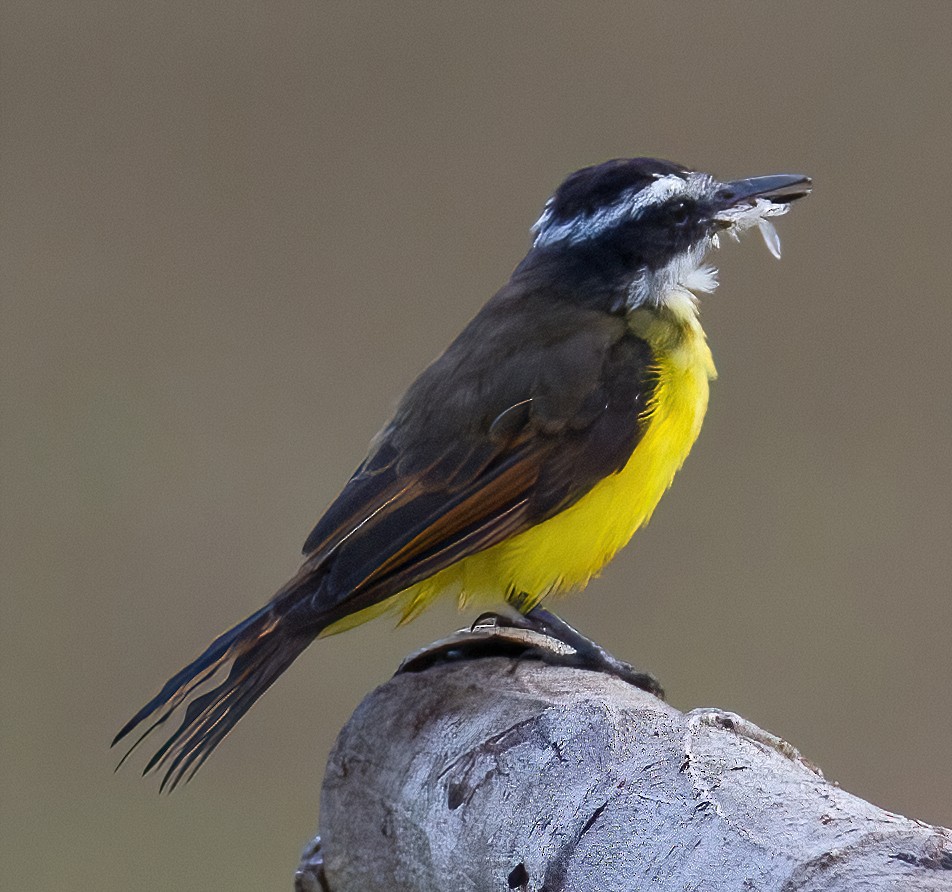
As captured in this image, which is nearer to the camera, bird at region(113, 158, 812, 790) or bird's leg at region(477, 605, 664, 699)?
bird at region(113, 158, 812, 790)

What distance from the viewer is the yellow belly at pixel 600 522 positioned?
2297 mm

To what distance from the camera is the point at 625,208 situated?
2.54m

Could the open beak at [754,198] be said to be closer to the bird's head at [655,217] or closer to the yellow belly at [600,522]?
the bird's head at [655,217]

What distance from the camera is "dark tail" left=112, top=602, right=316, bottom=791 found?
1896 mm

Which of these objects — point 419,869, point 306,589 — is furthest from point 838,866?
point 306,589

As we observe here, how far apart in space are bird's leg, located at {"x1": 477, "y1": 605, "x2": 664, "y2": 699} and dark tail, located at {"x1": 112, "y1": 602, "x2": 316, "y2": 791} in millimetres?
A: 390

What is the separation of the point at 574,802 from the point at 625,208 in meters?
1.34

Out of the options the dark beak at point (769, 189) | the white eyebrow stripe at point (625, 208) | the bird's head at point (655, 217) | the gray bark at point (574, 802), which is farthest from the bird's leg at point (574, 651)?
the dark beak at point (769, 189)

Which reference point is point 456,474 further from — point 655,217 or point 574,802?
point 574,802

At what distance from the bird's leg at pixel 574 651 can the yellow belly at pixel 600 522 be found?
6cm

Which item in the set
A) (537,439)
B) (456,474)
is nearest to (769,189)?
(537,439)

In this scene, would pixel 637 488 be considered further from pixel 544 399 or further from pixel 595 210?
pixel 595 210

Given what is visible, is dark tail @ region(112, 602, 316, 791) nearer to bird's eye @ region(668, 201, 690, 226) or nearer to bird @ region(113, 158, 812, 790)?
bird @ region(113, 158, 812, 790)

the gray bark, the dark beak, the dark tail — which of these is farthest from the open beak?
the dark tail
